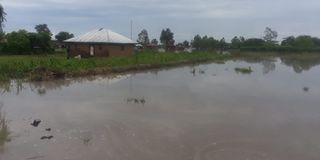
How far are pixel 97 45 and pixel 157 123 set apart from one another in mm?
18966

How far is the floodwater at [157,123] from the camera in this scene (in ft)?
22.7

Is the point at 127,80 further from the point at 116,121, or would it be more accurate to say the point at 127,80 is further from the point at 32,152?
the point at 32,152

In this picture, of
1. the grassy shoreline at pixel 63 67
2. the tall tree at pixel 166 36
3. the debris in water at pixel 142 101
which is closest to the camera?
the debris in water at pixel 142 101

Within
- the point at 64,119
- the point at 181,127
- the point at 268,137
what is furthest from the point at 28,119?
the point at 268,137

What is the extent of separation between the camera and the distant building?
89.1 feet

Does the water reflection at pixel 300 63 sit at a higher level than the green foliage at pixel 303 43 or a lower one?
lower

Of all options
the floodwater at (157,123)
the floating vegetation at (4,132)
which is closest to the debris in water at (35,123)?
the floodwater at (157,123)

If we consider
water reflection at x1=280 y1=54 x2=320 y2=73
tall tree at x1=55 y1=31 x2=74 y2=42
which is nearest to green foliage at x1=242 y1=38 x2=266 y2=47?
water reflection at x1=280 y1=54 x2=320 y2=73

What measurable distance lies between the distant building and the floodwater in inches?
471

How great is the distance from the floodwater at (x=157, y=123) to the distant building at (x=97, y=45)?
12.0m

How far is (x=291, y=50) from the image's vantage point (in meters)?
51.2

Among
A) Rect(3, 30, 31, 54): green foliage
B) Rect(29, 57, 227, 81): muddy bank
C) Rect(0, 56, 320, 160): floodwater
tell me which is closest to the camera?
Rect(0, 56, 320, 160): floodwater

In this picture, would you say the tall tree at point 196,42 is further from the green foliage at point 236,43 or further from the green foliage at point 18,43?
the green foliage at point 18,43

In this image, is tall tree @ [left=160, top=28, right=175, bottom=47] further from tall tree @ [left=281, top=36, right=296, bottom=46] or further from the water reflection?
the water reflection
